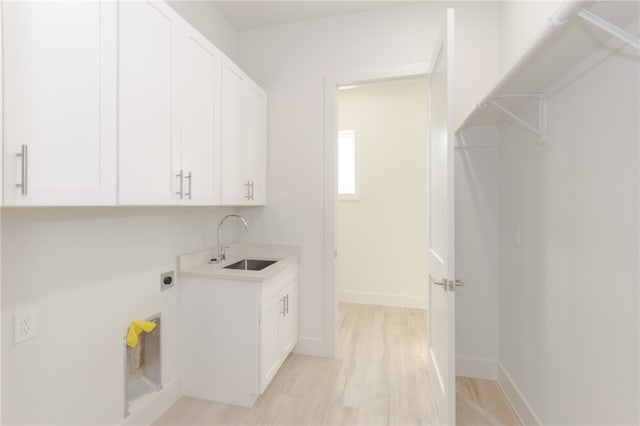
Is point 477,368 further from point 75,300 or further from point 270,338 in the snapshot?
point 75,300

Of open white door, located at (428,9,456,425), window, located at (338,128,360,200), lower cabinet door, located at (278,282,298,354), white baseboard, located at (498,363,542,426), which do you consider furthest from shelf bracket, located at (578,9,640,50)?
window, located at (338,128,360,200)

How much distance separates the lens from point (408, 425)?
1.72m

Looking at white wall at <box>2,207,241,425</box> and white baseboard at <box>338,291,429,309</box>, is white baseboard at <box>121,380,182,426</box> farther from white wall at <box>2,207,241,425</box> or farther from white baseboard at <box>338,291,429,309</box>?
white baseboard at <box>338,291,429,309</box>

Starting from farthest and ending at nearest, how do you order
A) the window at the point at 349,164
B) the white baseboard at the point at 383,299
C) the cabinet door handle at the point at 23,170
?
1. the window at the point at 349,164
2. the white baseboard at the point at 383,299
3. the cabinet door handle at the point at 23,170

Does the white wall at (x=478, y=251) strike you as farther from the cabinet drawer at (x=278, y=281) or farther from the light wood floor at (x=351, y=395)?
the cabinet drawer at (x=278, y=281)

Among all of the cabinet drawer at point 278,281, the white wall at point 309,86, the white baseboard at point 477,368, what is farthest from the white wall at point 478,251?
the cabinet drawer at point 278,281

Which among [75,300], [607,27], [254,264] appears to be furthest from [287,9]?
[75,300]

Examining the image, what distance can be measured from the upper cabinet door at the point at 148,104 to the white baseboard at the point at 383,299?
2.87 metres

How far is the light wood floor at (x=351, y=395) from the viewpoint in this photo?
1767 millimetres

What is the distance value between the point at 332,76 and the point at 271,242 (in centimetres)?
152

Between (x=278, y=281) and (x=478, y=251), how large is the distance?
1.51m

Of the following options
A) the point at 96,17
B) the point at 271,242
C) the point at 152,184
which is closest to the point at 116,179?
the point at 152,184

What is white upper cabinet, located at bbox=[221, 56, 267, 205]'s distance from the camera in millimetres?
1996

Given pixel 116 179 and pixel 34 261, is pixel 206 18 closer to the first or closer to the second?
pixel 116 179
